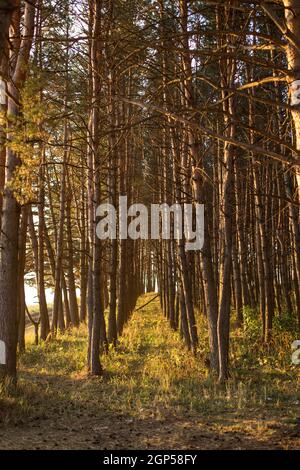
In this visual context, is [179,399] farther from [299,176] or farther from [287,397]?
[299,176]

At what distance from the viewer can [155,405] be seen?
23.9 ft

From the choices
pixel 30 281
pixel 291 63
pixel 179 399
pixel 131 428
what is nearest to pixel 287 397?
pixel 179 399

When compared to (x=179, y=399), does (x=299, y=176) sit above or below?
above

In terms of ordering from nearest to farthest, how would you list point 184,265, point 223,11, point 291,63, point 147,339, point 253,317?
1. point 291,63
2. point 223,11
3. point 184,265
4. point 253,317
5. point 147,339

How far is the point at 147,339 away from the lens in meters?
15.2

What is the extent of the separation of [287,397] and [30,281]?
763 inches

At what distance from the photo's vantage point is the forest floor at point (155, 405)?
5.63m

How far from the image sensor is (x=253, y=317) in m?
13.7

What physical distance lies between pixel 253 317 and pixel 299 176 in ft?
31.3

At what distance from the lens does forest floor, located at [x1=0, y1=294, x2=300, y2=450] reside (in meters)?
5.63

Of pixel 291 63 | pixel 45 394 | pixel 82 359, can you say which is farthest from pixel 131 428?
pixel 82 359
